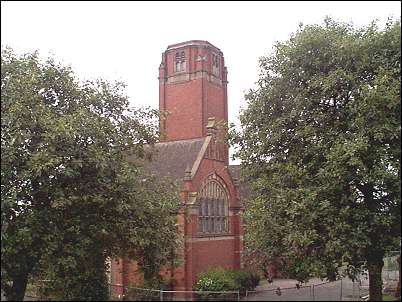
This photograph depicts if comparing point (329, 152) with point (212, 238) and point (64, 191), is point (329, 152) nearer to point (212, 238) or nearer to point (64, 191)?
point (64, 191)

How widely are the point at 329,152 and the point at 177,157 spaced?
22.3 m

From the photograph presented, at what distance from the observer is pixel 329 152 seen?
1648cm

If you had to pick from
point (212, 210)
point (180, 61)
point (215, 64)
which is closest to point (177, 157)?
point (212, 210)

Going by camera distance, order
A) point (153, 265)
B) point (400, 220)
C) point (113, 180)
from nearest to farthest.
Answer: point (400, 220) < point (113, 180) < point (153, 265)

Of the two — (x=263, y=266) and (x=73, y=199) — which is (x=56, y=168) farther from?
(x=263, y=266)

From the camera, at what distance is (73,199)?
626 inches

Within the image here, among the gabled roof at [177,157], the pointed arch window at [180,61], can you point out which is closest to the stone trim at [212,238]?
the gabled roof at [177,157]

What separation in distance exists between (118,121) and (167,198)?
11.1 ft

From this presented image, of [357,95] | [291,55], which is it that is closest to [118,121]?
[291,55]

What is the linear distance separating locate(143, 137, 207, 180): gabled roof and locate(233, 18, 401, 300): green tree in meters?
17.0

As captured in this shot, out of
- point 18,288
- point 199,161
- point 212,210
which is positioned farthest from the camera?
point 212,210

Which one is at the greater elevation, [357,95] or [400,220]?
[357,95]

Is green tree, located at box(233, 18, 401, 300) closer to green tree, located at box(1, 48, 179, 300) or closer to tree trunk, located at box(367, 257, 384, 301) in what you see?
tree trunk, located at box(367, 257, 384, 301)

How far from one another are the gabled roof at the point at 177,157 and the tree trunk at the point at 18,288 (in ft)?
63.5
